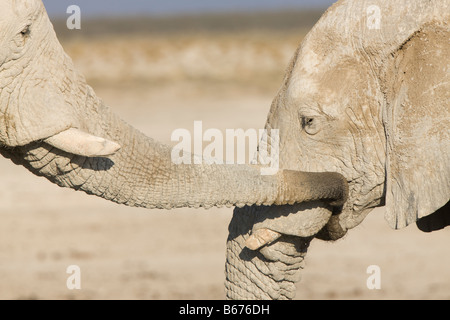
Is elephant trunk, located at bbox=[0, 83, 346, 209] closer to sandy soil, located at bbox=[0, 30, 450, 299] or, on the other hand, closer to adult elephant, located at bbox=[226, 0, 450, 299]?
adult elephant, located at bbox=[226, 0, 450, 299]

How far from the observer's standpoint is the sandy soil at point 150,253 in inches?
274

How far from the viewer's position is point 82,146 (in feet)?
9.57

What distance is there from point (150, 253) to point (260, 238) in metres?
4.17

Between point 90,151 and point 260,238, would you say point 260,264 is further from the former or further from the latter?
point 90,151

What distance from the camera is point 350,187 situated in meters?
4.05

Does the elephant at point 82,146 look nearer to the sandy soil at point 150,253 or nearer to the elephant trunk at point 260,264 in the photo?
the elephant trunk at point 260,264

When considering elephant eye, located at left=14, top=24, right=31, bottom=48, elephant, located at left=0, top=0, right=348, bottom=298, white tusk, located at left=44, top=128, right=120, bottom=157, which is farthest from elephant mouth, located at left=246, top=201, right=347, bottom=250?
elephant eye, located at left=14, top=24, right=31, bottom=48

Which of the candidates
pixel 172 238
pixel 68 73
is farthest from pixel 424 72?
pixel 172 238

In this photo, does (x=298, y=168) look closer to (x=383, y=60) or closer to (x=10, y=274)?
(x=383, y=60)

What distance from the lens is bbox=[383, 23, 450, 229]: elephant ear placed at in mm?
3574

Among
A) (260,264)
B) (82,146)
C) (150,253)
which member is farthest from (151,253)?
(82,146)

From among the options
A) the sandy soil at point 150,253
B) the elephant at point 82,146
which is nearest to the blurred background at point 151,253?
the sandy soil at point 150,253

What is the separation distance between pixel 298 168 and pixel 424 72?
0.76 meters

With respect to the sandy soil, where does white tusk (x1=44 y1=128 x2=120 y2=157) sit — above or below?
below
